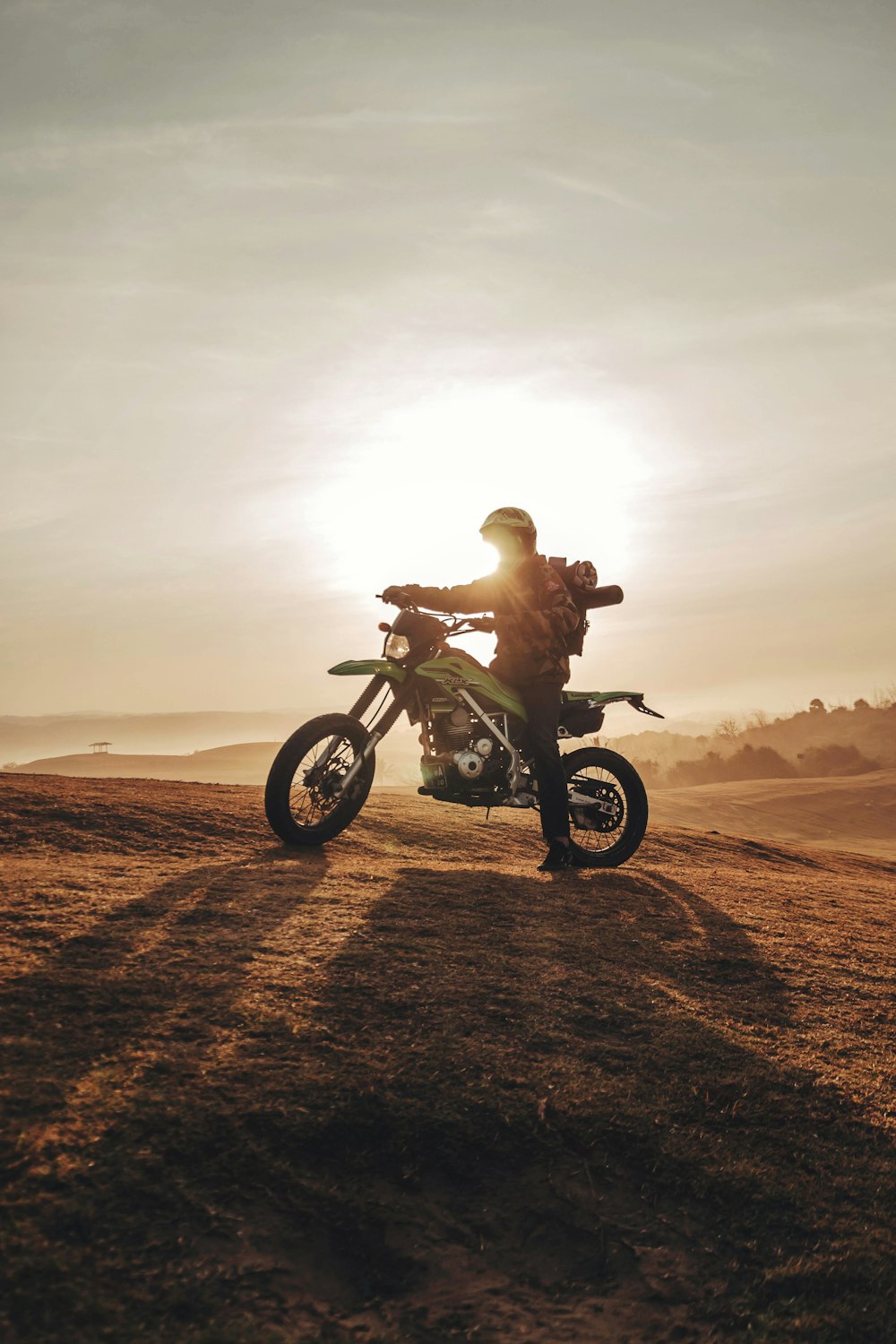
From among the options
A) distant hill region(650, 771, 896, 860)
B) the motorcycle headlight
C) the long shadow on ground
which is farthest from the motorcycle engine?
distant hill region(650, 771, 896, 860)

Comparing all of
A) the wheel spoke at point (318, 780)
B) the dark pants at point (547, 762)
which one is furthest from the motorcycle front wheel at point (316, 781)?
the dark pants at point (547, 762)

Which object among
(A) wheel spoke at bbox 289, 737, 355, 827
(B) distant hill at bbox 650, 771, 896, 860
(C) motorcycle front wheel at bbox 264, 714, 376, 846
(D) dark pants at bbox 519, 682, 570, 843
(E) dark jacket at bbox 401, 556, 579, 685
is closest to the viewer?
(C) motorcycle front wheel at bbox 264, 714, 376, 846

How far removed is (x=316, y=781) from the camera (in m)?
5.88

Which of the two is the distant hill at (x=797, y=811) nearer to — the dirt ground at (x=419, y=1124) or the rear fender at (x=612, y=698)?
the rear fender at (x=612, y=698)

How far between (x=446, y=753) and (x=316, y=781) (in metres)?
1.07

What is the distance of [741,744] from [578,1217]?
4409 centimetres

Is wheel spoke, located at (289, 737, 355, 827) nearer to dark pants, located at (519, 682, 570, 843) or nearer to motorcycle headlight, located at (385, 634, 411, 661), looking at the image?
motorcycle headlight, located at (385, 634, 411, 661)

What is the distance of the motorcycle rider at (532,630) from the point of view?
20.7 feet

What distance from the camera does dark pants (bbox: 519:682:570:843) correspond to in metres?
6.30

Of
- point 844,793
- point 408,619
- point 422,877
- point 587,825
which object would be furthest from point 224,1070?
point 844,793

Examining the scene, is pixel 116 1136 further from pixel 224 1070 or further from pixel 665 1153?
pixel 665 1153

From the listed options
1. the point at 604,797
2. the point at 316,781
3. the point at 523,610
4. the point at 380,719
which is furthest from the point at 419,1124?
the point at 604,797

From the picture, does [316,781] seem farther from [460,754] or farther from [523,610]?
[523,610]

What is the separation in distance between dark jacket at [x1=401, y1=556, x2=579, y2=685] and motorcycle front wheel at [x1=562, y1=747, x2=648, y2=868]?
2.61 ft
